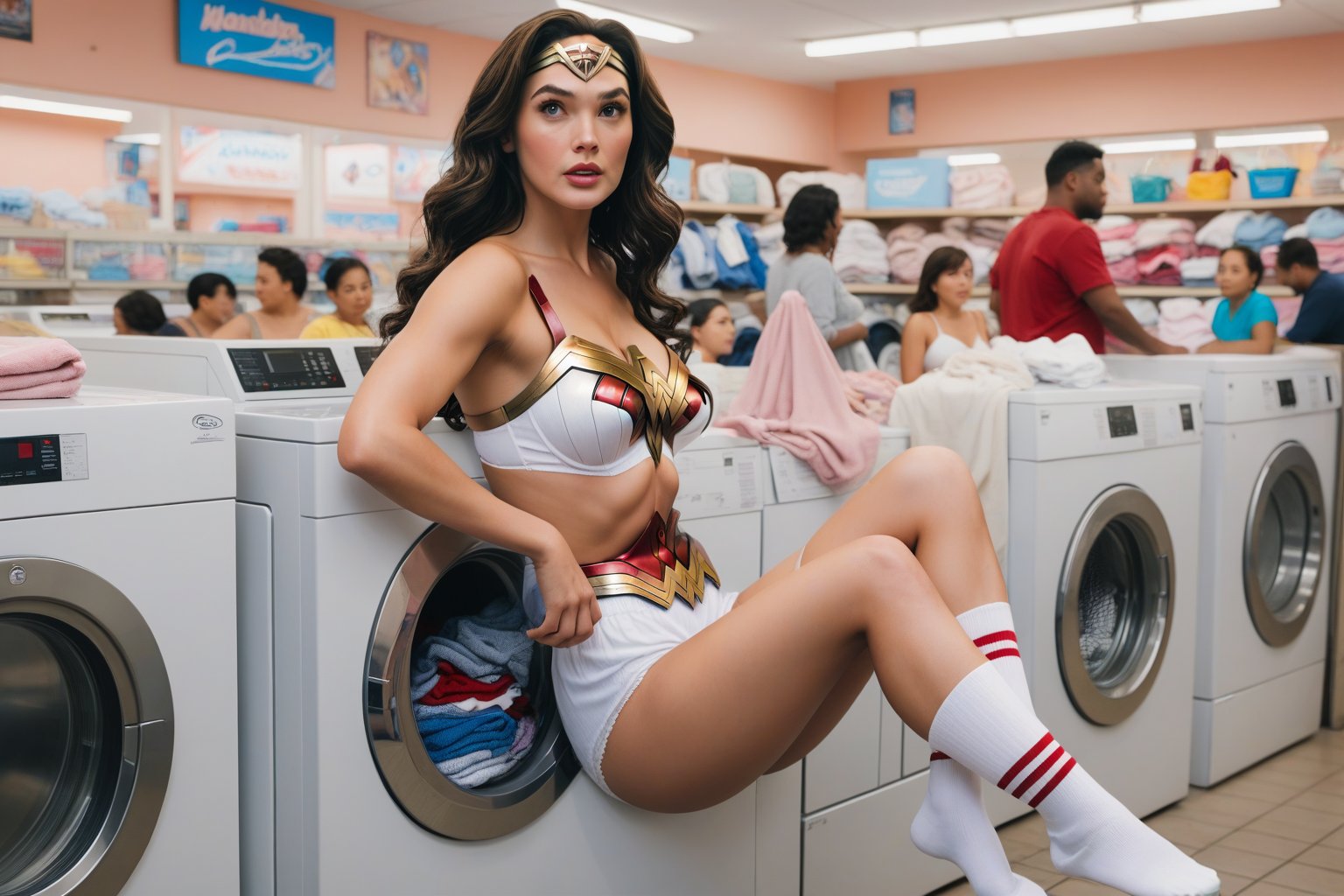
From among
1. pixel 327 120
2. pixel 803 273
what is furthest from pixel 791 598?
pixel 327 120

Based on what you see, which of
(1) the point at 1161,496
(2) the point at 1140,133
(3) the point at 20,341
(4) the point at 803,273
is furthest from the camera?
(2) the point at 1140,133

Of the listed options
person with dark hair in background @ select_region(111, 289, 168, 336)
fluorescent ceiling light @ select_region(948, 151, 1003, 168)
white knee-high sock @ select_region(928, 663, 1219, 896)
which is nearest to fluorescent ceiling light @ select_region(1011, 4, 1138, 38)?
fluorescent ceiling light @ select_region(948, 151, 1003, 168)

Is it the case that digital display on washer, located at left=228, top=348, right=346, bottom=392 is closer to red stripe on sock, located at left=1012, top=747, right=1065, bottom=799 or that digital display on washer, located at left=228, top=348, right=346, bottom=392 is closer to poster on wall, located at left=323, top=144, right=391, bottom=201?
red stripe on sock, located at left=1012, top=747, right=1065, bottom=799

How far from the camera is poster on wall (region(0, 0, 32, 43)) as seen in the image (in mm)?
5367

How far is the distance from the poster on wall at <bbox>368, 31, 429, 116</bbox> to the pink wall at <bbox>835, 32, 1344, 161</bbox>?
3.45 m

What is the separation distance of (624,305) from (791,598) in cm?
62

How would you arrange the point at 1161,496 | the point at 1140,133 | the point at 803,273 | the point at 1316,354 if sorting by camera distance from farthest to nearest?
the point at 1140,133
the point at 803,273
the point at 1316,354
the point at 1161,496

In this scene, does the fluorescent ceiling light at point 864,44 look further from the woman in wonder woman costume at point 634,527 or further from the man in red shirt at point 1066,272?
the woman in wonder woman costume at point 634,527

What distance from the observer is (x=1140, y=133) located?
25.8 feet

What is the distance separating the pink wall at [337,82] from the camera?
5586 mm

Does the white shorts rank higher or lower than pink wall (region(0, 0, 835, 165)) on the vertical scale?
lower

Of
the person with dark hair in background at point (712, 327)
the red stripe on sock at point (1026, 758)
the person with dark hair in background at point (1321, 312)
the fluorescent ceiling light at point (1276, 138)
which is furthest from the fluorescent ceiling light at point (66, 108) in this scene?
the fluorescent ceiling light at point (1276, 138)

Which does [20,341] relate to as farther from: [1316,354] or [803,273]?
[1316,354]

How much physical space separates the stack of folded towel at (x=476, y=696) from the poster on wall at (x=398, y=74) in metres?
5.47
